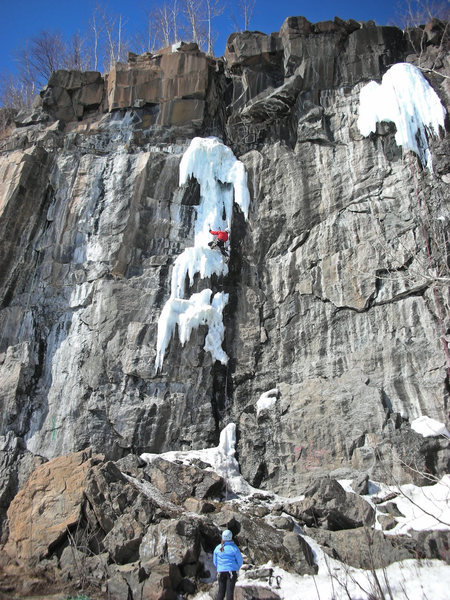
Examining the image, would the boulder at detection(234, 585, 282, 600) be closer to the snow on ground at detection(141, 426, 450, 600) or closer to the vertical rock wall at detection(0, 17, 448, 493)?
the snow on ground at detection(141, 426, 450, 600)

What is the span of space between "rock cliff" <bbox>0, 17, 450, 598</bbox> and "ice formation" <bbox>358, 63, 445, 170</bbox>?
263mm

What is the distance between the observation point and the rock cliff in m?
9.12

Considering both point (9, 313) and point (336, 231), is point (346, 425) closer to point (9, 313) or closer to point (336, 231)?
point (336, 231)

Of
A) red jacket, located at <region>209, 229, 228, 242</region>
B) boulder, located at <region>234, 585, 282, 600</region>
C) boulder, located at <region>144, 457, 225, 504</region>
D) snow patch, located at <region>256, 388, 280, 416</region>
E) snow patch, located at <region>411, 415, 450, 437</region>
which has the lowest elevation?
boulder, located at <region>234, 585, 282, 600</region>

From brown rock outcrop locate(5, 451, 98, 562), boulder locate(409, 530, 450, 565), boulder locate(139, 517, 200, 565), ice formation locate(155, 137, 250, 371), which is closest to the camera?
boulder locate(409, 530, 450, 565)

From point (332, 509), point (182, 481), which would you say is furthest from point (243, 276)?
point (332, 509)

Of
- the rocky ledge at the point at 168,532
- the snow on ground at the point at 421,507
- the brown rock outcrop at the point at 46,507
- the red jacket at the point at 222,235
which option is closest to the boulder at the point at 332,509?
the rocky ledge at the point at 168,532

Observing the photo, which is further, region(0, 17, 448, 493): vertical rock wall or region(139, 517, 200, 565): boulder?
region(0, 17, 448, 493): vertical rock wall

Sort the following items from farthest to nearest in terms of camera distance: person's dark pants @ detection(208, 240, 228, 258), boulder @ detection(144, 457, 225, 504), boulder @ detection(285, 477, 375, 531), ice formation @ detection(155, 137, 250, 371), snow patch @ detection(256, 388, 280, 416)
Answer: person's dark pants @ detection(208, 240, 228, 258) → ice formation @ detection(155, 137, 250, 371) → snow patch @ detection(256, 388, 280, 416) → boulder @ detection(144, 457, 225, 504) → boulder @ detection(285, 477, 375, 531)

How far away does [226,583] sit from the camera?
5262 millimetres

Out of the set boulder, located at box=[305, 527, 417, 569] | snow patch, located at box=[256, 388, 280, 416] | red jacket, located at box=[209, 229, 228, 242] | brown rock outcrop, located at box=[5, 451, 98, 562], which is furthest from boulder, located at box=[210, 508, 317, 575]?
red jacket, located at box=[209, 229, 228, 242]

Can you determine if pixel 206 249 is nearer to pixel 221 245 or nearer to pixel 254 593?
pixel 221 245

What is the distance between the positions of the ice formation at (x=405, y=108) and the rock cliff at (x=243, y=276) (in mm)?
263

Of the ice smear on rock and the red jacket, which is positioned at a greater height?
the red jacket
